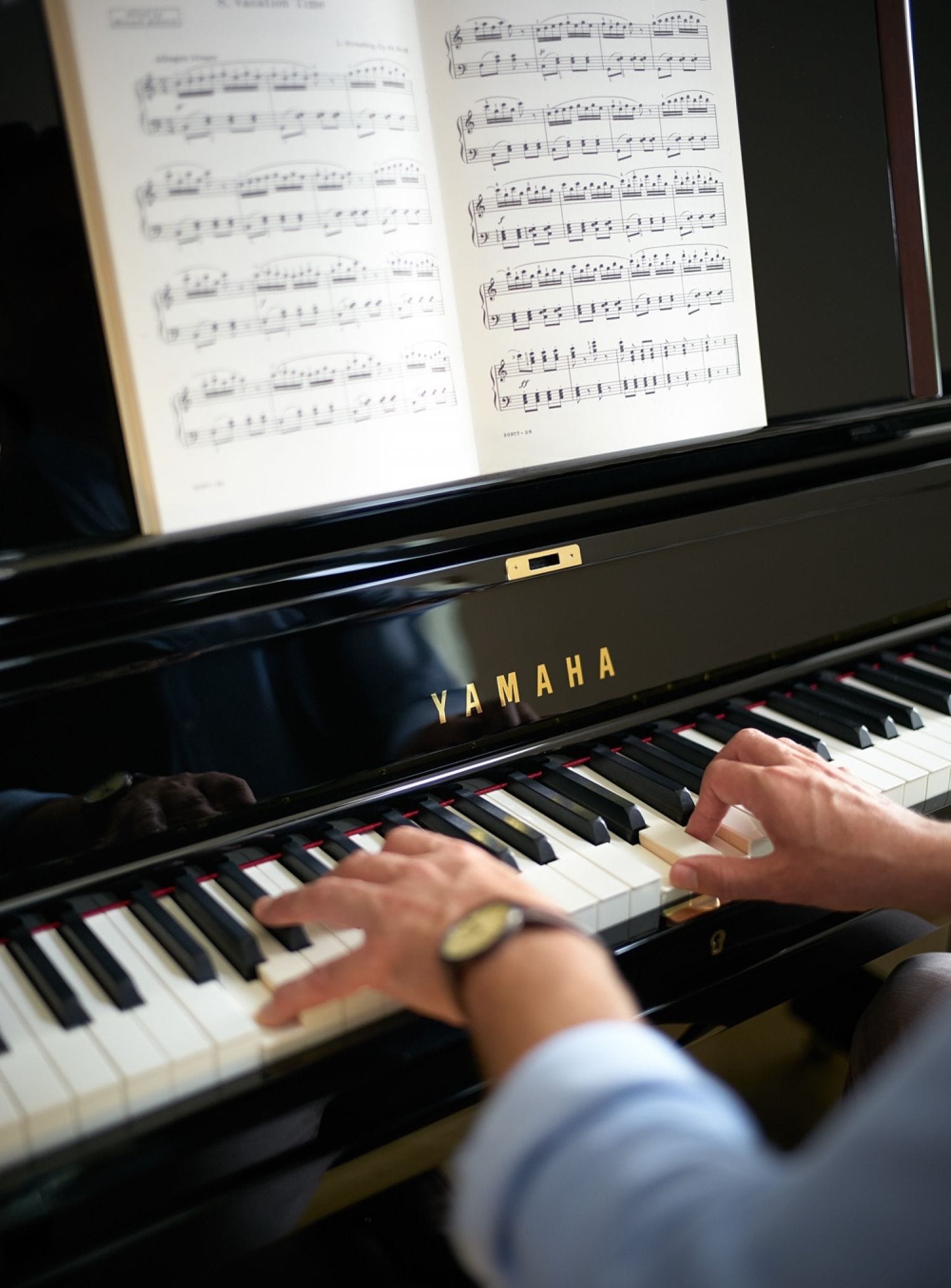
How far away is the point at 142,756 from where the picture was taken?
1139mm

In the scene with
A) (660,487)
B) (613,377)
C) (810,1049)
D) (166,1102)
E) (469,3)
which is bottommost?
(810,1049)

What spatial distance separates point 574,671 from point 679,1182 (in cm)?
86

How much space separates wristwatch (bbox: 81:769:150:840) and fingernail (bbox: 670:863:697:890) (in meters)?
0.56

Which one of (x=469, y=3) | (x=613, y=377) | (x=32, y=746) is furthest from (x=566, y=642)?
(x=469, y=3)

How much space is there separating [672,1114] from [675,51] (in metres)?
1.32

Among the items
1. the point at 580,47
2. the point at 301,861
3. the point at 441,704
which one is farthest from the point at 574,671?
the point at 580,47

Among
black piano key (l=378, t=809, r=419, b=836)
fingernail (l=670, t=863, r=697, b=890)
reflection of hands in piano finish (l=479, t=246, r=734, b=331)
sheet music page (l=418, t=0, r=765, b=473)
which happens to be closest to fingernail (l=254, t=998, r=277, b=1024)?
black piano key (l=378, t=809, r=419, b=836)

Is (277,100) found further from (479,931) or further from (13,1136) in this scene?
(13,1136)

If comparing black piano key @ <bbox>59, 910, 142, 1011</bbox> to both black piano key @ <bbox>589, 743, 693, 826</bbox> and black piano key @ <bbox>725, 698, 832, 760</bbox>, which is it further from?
black piano key @ <bbox>725, 698, 832, 760</bbox>

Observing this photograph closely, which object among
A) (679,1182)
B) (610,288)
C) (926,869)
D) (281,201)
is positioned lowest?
(926,869)

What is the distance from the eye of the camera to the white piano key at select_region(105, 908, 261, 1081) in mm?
929

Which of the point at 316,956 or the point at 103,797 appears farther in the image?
the point at 103,797

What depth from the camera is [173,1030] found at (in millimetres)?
938

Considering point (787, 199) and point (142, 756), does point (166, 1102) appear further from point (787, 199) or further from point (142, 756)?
point (787, 199)
